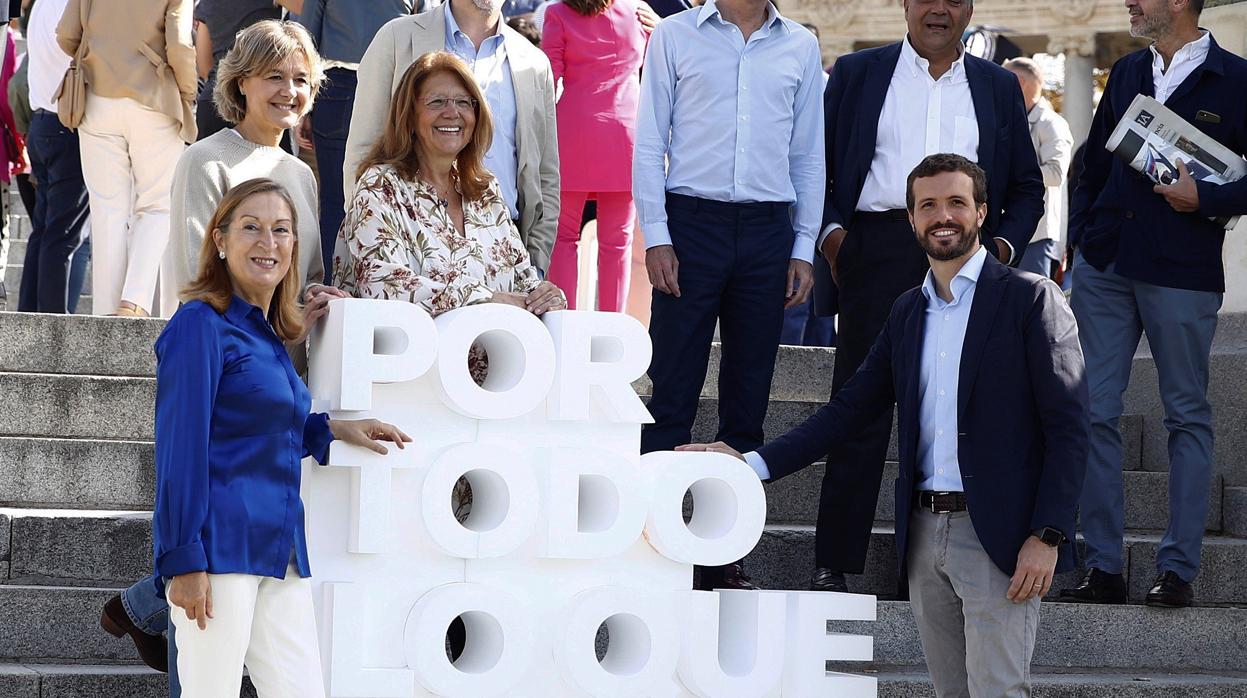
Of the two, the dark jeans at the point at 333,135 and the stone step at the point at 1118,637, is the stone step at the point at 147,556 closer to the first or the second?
the stone step at the point at 1118,637

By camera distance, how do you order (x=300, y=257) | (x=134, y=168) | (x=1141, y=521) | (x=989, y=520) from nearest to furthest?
1. (x=989, y=520)
2. (x=300, y=257)
3. (x=1141, y=521)
4. (x=134, y=168)

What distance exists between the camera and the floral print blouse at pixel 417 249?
4.84 meters

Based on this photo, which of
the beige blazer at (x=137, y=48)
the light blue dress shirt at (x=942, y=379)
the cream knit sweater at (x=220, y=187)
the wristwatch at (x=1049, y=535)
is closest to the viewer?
the wristwatch at (x=1049, y=535)

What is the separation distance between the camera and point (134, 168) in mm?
7371

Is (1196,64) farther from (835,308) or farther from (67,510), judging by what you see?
(67,510)

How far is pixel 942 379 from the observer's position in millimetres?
4684

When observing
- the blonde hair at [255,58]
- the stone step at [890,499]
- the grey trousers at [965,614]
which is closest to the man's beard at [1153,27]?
the stone step at [890,499]

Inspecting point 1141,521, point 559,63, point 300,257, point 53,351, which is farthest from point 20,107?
point 1141,521

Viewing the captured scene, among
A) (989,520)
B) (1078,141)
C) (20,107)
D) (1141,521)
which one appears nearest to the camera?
(989,520)

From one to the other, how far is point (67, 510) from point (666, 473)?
2.08m

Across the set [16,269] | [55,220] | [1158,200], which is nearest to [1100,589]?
[1158,200]

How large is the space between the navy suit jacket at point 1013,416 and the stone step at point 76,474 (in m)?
2.60

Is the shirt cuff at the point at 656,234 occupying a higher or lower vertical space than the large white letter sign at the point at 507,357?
higher

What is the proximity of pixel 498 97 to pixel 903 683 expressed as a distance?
2340 millimetres
